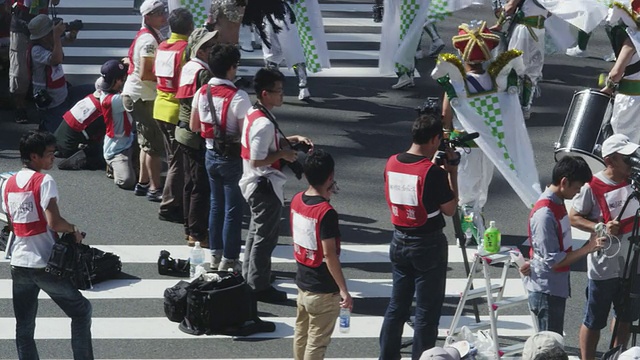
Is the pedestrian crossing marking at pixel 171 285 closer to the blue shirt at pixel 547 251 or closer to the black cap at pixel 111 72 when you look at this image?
the blue shirt at pixel 547 251

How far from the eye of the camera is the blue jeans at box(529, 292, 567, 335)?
26.9ft

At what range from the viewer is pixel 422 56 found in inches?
674

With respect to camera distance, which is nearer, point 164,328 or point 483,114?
point 164,328

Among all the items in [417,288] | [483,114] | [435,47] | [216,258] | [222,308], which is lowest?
[216,258]

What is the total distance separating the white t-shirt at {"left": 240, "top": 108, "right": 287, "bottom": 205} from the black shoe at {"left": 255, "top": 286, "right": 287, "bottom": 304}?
77cm

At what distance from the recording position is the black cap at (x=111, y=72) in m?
12.2

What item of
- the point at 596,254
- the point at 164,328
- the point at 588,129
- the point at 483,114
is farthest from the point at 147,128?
the point at 596,254

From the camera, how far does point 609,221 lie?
8.25 m

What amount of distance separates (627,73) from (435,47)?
19.4 ft

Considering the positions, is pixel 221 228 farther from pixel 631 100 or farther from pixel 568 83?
pixel 568 83

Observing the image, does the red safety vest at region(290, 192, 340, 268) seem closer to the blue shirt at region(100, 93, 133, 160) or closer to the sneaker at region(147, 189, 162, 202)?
the sneaker at region(147, 189, 162, 202)

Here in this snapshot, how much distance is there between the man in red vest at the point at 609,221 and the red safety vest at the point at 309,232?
1.78 meters

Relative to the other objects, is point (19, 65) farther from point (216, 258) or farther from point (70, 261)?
point (70, 261)

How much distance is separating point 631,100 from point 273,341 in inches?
173
